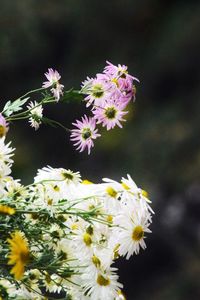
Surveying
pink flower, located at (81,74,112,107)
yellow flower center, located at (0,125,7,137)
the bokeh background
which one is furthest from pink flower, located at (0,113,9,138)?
the bokeh background

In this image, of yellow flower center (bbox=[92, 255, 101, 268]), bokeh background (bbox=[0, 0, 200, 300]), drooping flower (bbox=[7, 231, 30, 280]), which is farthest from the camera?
bokeh background (bbox=[0, 0, 200, 300])

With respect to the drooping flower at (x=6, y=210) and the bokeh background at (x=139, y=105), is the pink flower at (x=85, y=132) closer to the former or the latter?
the drooping flower at (x=6, y=210)

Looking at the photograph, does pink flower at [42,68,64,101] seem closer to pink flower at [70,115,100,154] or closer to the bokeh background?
pink flower at [70,115,100,154]

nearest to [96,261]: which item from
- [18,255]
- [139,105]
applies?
[18,255]

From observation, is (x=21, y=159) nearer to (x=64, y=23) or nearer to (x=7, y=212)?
(x=64, y=23)

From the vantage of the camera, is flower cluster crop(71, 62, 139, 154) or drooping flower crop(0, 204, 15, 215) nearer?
drooping flower crop(0, 204, 15, 215)

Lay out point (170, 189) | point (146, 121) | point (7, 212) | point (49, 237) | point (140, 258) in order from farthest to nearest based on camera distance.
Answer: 1. point (146, 121)
2. point (170, 189)
3. point (140, 258)
4. point (49, 237)
5. point (7, 212)

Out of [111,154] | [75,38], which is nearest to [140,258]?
[111,154]
